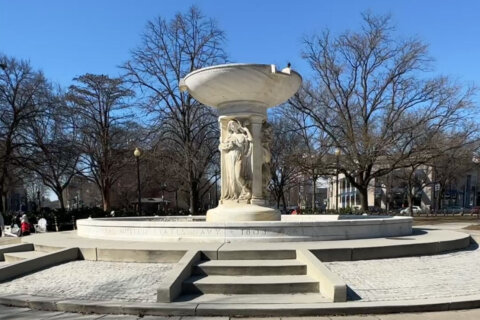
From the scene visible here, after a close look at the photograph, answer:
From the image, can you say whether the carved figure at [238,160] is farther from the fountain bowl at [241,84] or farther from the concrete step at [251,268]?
the concrete step at [251,268]

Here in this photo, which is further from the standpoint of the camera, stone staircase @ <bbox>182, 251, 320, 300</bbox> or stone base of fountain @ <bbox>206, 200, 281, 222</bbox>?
stone base of fountain @ <bbox>206, 200, 281, 222</bbox>

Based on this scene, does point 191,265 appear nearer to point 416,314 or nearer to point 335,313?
point 335,313

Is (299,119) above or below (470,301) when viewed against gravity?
above

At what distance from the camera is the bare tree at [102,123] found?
131ft

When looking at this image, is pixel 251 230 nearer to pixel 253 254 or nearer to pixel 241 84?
pixel 253 254

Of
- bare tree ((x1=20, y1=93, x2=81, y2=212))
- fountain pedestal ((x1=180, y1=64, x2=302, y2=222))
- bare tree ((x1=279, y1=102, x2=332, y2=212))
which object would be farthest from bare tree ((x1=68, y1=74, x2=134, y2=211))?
fountain pedestal ((x1=180, y1=64, x2=302, y2=222))

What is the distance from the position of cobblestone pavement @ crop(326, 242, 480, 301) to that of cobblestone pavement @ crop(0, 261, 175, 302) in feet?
11.0

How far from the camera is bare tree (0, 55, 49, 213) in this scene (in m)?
32.8

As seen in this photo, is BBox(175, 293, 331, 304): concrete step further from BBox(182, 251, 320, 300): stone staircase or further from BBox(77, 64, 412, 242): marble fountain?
BBox(77, 64, 412, 242): marble fountain

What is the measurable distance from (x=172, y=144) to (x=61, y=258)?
23.7 metres

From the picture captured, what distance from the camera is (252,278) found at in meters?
7.68

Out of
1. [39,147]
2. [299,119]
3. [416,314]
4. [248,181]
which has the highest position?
[299,119]

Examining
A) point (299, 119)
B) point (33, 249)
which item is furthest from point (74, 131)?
point (33, 249)

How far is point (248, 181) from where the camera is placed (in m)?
13.0
